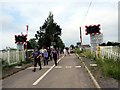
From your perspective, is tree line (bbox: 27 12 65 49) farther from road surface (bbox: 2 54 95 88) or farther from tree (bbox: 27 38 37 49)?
road surface (bbox: 2 54 95 88)

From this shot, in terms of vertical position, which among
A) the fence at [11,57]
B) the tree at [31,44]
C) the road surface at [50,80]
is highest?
the tree at [31,44]

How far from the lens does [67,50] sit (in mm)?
58688

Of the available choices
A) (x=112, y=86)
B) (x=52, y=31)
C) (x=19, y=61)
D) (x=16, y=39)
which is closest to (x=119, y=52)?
(x=112, y=86)

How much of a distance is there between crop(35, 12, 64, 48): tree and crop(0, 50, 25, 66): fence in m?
61.4

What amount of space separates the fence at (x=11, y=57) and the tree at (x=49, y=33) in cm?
6136

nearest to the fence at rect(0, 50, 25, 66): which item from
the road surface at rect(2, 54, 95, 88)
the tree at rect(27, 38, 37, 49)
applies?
the road surface at rect(2, 54, 95, 88)

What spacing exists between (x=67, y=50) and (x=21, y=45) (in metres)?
23.7

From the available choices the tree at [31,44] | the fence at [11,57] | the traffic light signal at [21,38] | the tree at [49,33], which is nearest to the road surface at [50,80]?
the fence at [11,57]

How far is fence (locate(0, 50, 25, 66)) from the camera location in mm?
26969

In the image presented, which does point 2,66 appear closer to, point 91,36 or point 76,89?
point 91,36

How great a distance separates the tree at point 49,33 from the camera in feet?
318

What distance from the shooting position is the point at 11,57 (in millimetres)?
29438

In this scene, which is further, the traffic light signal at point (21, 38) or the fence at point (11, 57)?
the traffic light signal at point (21, 38)

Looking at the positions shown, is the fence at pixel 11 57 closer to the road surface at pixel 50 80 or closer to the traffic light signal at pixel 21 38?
the traffic light signal at pixel 21 38
